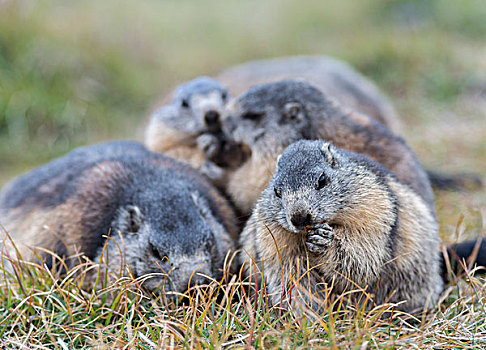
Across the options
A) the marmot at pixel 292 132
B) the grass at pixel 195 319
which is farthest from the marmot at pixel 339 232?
the marmot at pixel 292 132

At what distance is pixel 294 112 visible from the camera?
5.64 meters

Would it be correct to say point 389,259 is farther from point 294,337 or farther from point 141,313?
point 141,313

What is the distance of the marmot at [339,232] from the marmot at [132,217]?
56cm

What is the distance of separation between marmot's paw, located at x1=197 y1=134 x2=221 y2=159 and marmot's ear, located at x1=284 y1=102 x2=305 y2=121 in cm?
109

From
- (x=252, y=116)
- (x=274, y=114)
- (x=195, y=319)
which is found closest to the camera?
(x=195, y=319)

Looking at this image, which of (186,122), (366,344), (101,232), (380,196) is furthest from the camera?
(186,122)

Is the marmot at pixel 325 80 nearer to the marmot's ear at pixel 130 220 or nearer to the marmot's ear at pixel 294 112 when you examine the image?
the marmot's ear at pixel 294 112

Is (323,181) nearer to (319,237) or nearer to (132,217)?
(319,237)

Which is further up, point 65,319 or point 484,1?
point 484,1

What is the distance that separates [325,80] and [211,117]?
253 cm

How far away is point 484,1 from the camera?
16.0m

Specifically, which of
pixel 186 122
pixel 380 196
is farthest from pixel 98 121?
pixel 380 196

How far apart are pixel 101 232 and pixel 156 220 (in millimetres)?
578

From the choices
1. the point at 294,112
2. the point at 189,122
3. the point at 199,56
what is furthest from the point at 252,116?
the point at 199,56
